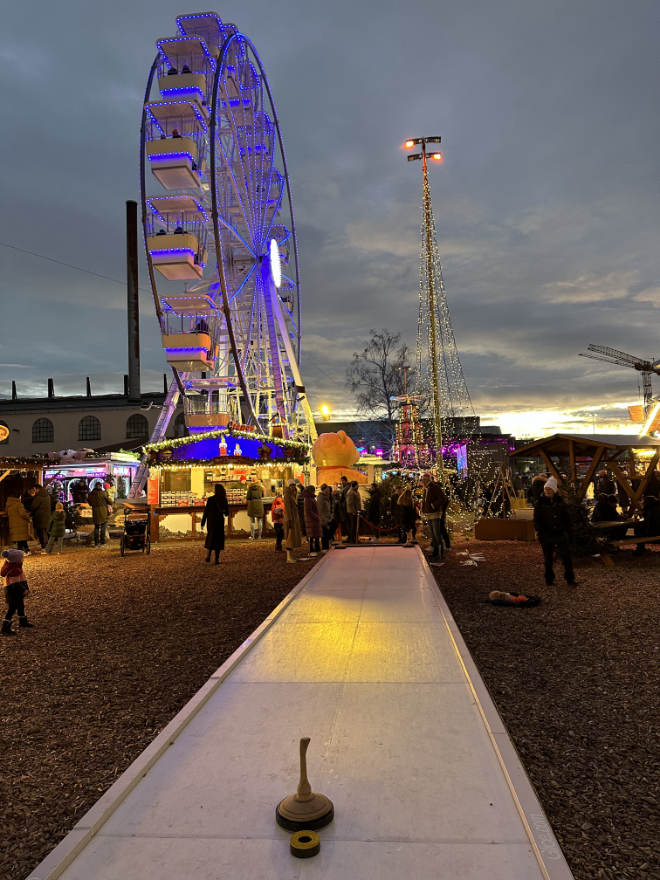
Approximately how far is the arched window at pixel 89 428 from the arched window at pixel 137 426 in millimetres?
2649

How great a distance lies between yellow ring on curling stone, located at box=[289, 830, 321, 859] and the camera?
248 centimetres

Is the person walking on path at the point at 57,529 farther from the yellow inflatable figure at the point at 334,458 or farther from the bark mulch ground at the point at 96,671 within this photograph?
the yellow inflatable figure at the point at 334,458

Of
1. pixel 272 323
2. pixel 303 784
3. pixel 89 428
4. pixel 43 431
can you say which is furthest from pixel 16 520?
pixel 43 431

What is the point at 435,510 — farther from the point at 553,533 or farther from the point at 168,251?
the point at 168,251

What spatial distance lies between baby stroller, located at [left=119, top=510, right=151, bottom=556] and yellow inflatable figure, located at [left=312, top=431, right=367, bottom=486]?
12.4 meters

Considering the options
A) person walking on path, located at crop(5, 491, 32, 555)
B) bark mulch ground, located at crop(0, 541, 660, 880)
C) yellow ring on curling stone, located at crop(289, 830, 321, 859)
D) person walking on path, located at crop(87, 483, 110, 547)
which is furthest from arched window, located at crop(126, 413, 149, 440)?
yellow ring on curling stone, located at crop(289, 830, 321, 859)

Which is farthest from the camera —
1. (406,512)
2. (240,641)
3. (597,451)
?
(406,512)

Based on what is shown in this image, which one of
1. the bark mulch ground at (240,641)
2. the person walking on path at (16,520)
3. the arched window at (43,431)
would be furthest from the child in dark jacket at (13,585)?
the arched window at (43,431)

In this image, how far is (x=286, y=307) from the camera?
3300cm

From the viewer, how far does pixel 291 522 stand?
1288 centimetres

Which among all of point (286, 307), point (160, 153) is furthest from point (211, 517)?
point (286, 307)

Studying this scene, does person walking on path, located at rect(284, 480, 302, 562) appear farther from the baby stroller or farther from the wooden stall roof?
the wooden stall roof

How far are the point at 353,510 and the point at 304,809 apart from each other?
1199 cm

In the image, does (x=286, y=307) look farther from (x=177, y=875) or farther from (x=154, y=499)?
(x=177, y=875)
